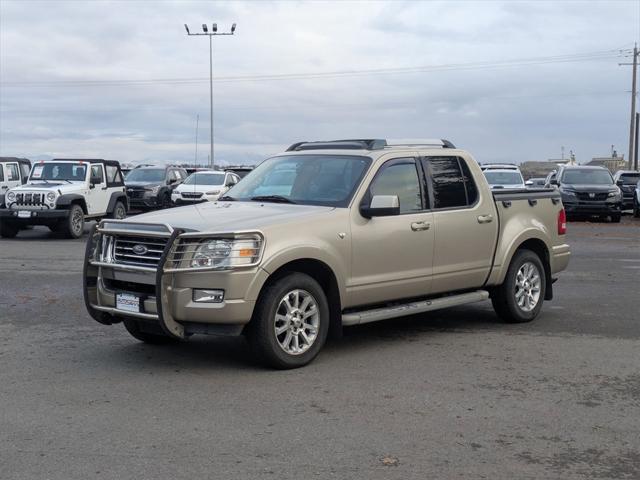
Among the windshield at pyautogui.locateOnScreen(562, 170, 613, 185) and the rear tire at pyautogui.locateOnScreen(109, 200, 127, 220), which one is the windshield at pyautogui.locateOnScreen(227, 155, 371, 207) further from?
the windshield at pyautogui.locateOnScreen(562, 170, 613, 185)

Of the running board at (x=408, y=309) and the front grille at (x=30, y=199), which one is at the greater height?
the front grille at (x=30, y=199)

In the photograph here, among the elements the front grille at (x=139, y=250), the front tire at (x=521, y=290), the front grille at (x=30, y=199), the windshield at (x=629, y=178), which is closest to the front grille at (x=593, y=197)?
the windshield at (x=629, y=178)

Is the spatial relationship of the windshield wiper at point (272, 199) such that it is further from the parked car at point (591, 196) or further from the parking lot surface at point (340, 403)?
the parked car at point (591, 196)

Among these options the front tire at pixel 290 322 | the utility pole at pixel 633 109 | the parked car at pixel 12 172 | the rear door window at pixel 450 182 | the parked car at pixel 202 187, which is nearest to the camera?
the front tire at pixel 290 322

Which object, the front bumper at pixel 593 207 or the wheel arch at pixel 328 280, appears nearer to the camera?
the wheel arch at pixel 328 280

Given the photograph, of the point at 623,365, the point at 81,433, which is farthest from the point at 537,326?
the point at 81,433

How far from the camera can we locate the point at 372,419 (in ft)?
18.6

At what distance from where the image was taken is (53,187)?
20.2 metres

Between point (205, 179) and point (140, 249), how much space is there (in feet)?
78.1

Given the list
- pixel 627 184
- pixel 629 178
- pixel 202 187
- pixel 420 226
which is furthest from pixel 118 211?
pixel 629 178

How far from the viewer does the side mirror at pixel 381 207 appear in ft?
24.4

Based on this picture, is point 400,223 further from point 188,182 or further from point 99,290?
point 188,182

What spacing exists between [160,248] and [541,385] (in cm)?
322

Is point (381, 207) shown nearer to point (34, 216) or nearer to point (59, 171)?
point (34, 216)
